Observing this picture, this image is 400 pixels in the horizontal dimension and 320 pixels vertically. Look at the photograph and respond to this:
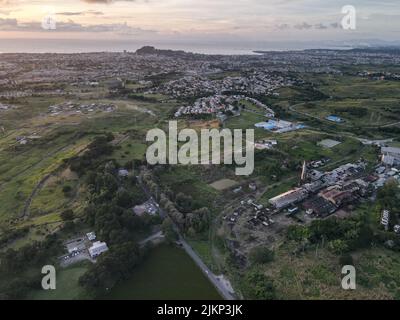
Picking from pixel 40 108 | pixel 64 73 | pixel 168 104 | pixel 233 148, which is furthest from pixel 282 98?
pixel 64 73

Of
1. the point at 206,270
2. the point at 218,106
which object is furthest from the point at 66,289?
the point at 218,106

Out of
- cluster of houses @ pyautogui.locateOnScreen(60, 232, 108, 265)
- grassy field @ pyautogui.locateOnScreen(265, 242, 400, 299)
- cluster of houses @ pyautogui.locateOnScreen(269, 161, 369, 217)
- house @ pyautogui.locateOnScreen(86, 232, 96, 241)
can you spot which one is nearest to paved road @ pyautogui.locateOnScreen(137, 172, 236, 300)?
grassy field @ pyautogui.locateOnScreen(265, 242, 400, 299)

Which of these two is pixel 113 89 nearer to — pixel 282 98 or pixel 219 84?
pixel 219 84

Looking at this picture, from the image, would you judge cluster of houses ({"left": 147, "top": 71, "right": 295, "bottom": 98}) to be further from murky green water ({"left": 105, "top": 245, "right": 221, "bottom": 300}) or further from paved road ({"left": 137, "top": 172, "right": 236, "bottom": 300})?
murky green water ({"left": 105, "top": 245, "right": 221, "bottom": 300})

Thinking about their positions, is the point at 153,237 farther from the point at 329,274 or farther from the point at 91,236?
the point at 329,274

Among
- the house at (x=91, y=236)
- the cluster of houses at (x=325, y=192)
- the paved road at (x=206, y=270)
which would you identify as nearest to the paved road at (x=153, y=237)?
the paved road at (x=206, y=270)
